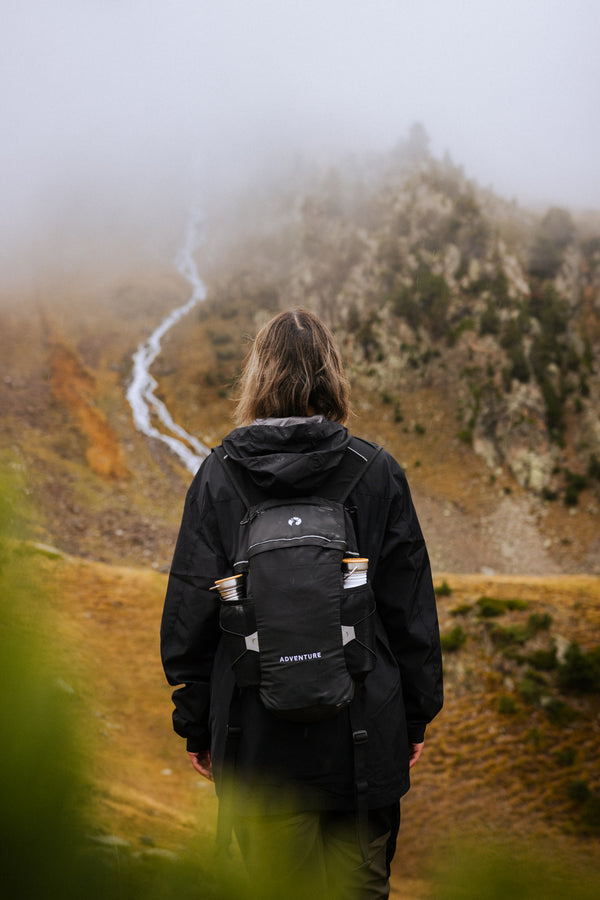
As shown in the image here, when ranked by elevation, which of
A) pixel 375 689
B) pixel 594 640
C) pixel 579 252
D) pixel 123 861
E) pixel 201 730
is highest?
pixel 579 252

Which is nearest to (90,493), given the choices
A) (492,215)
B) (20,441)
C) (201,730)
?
(20,441)

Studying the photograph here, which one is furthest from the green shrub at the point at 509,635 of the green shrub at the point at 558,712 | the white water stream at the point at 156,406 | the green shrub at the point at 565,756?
the white water stream at the point at 156,406

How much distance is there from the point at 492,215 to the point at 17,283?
32.2m

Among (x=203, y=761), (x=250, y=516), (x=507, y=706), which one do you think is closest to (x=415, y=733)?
(x=203, y=761)

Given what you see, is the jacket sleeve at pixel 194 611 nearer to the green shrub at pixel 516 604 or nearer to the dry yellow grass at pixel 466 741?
the dry yellow grass at pixel 466 741

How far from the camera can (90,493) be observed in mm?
20781

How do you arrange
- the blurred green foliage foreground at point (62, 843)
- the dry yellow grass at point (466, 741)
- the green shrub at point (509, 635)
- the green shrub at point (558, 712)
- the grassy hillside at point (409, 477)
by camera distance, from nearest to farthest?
the blurred green foliage foreground at point (62, 843), the grassy hillside at point (409, 477), the dry yellow grass at point (466, 741), the green shrub at point (558, 712), the green shrub at point (509, 635)

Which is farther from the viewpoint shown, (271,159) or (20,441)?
(271,159)

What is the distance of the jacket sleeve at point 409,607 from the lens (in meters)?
2.33

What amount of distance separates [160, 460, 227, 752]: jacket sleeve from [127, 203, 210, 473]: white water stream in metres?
22.2

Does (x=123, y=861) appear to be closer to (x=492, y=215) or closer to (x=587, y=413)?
(x=587, y=413)

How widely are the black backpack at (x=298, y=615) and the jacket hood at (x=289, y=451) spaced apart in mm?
98

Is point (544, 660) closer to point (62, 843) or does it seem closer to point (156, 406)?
point (62, 843)

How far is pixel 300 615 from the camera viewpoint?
6.40 ft
